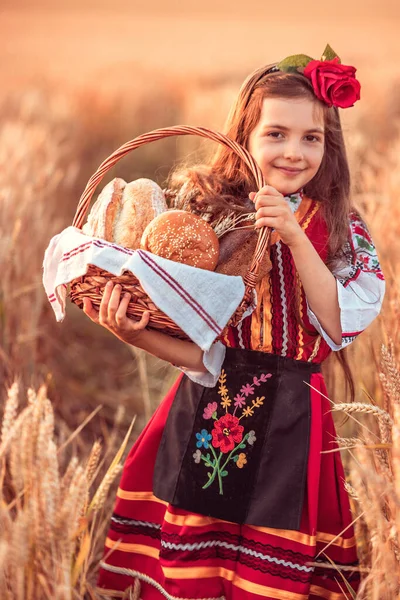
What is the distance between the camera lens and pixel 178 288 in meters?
1.26

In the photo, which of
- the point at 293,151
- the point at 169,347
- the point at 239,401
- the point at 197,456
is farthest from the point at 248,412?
the point at 293,151

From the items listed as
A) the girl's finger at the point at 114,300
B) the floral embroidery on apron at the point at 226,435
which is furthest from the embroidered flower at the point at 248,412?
the girl's finger at the point at 114,300

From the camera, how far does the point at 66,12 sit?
1738 cm

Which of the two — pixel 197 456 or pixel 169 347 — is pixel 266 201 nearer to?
pixel 169 347

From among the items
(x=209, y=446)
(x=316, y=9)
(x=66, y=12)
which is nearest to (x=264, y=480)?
(x=209, y=446)

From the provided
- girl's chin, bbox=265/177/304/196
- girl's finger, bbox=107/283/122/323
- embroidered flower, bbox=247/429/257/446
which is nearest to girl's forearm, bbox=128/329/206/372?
girl's finger, bbox=107/283/122/323

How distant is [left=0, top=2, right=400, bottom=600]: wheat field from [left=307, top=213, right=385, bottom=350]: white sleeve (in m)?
0.10

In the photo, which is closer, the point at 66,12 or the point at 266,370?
the point at 266,370

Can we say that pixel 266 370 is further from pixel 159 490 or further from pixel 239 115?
pixel 239 115

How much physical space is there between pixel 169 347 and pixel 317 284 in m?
0.36

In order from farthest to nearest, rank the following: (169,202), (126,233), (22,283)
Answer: (22,283) → (169,202) → (126,233)

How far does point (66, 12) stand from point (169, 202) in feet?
58.0

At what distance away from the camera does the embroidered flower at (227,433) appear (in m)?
1.54

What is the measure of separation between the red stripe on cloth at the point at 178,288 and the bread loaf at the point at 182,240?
0.27 ft
